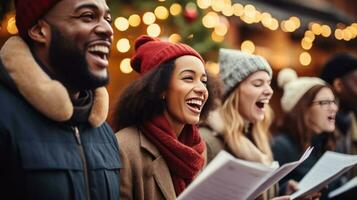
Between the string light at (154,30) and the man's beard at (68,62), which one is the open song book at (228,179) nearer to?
the man's beard at (68,62)

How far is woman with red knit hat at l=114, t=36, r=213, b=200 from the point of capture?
3289 mm

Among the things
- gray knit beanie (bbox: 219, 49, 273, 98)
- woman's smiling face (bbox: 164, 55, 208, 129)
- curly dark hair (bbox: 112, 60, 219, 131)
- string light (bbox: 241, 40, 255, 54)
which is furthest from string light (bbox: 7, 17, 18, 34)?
string light (bbox: 241, 40, 255, 54)


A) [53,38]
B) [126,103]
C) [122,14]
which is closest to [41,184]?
[53,38]

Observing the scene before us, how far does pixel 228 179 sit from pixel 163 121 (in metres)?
→ 0.84

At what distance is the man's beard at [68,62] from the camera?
2648 millimetres

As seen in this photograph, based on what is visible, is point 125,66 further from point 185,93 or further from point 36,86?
point 36,86

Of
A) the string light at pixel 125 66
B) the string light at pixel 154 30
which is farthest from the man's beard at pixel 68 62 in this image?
the string light at pixel 125 66

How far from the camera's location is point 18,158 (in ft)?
7.92

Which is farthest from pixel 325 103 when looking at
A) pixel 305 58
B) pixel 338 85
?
pixel 305 58

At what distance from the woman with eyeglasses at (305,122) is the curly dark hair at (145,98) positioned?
1934mm

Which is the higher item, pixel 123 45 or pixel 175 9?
pixel 175 9

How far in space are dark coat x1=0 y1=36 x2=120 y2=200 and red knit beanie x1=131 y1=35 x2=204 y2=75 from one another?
0.87m

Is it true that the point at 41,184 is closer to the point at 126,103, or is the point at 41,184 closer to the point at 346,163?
the point at 126,103

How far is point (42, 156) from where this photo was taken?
8.05 ft
